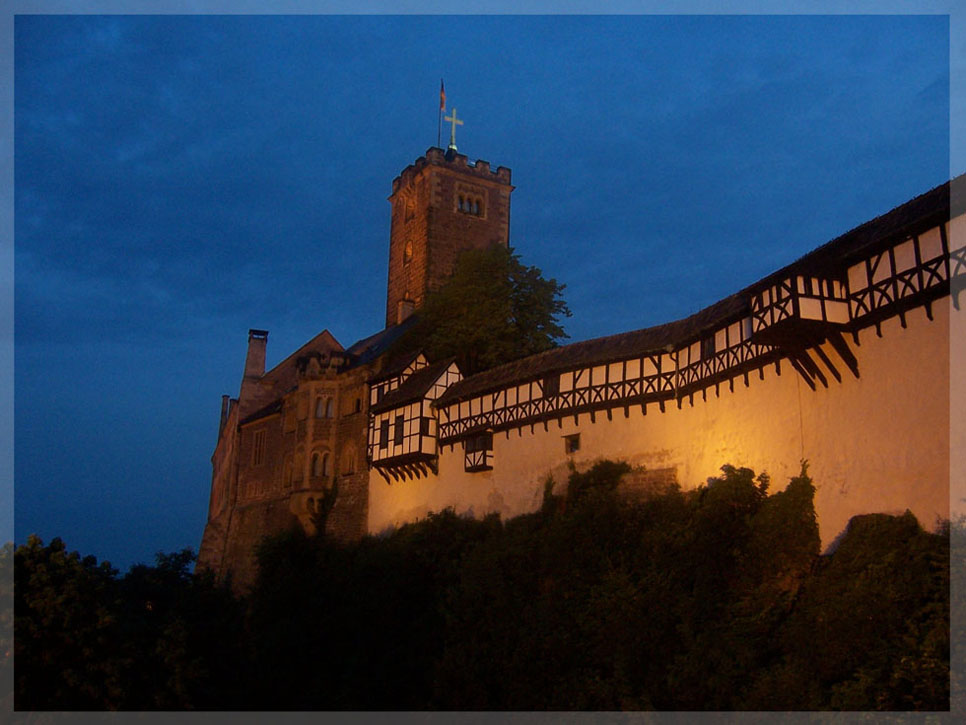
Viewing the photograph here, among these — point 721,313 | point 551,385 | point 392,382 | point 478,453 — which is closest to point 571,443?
point 551,385

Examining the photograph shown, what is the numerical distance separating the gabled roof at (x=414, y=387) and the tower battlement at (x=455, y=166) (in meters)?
18.3

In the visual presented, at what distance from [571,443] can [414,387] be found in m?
9.15

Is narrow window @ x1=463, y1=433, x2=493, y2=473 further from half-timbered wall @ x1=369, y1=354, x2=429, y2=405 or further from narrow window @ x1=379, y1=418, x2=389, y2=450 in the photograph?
half-timbered wall @ x1=369, y1=354, x2=429, y2=405

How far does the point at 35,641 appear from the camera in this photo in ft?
65.9

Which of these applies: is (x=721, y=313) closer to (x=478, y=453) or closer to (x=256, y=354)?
(x=478, y=453)

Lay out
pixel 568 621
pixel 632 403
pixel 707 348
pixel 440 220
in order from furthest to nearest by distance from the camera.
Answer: pixel 440 220, pixel 632 403, pixel 707 348, pixel 568 621

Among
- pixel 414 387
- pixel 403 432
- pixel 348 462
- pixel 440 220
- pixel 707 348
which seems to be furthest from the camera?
pixel 440 220

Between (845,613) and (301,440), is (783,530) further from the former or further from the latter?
(301,440)

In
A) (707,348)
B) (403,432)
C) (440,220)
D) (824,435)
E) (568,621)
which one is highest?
(440,220)

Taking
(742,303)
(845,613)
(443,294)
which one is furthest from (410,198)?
(845,613)

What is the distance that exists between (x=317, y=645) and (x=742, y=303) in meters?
18.2

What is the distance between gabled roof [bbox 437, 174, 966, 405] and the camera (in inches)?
763

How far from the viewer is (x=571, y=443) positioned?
3047 cm

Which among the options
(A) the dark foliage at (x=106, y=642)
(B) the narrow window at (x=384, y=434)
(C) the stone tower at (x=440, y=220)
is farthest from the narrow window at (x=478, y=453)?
(C) the stone tower at (x=440, y=220)
